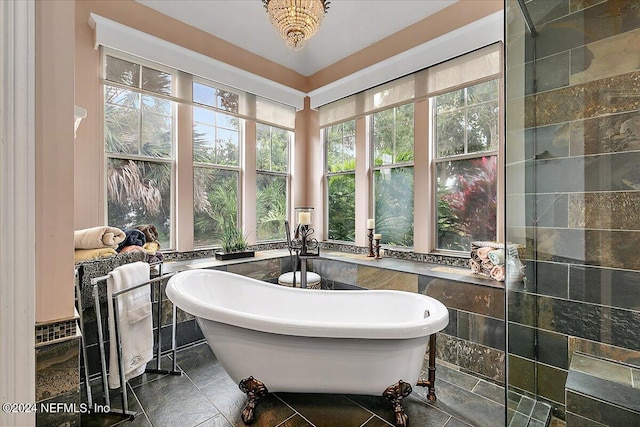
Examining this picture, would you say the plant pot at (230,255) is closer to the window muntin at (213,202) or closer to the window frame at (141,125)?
the window muntin at (213,202)

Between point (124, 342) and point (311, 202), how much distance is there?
2.73 metres

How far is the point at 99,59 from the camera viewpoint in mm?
2434

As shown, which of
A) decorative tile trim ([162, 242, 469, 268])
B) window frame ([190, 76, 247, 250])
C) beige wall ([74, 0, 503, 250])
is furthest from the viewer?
window frame ([190, 76, 247, 250])

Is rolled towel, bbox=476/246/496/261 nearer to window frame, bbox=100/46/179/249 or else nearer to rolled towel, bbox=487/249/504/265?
rolled towel, bbox=487/249/504/265

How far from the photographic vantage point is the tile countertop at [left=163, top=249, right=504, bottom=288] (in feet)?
7.27

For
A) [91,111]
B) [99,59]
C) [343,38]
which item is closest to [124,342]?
[91,111]

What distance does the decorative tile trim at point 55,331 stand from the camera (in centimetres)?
124

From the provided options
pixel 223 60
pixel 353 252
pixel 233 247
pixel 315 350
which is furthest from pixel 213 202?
pixel 315 350

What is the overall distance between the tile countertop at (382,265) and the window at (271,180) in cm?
43

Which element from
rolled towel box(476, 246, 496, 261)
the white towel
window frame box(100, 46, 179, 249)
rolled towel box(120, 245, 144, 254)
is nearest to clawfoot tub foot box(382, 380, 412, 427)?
rolled towel box(476, 246, 496, 261)

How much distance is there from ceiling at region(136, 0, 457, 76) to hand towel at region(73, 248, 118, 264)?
236cm

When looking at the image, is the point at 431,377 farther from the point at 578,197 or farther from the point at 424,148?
the point at 424,148

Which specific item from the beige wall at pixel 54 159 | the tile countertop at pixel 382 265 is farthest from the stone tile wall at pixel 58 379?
the tile countertop at pixel 382 265

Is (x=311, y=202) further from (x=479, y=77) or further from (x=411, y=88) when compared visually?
(x=479, y=77)
